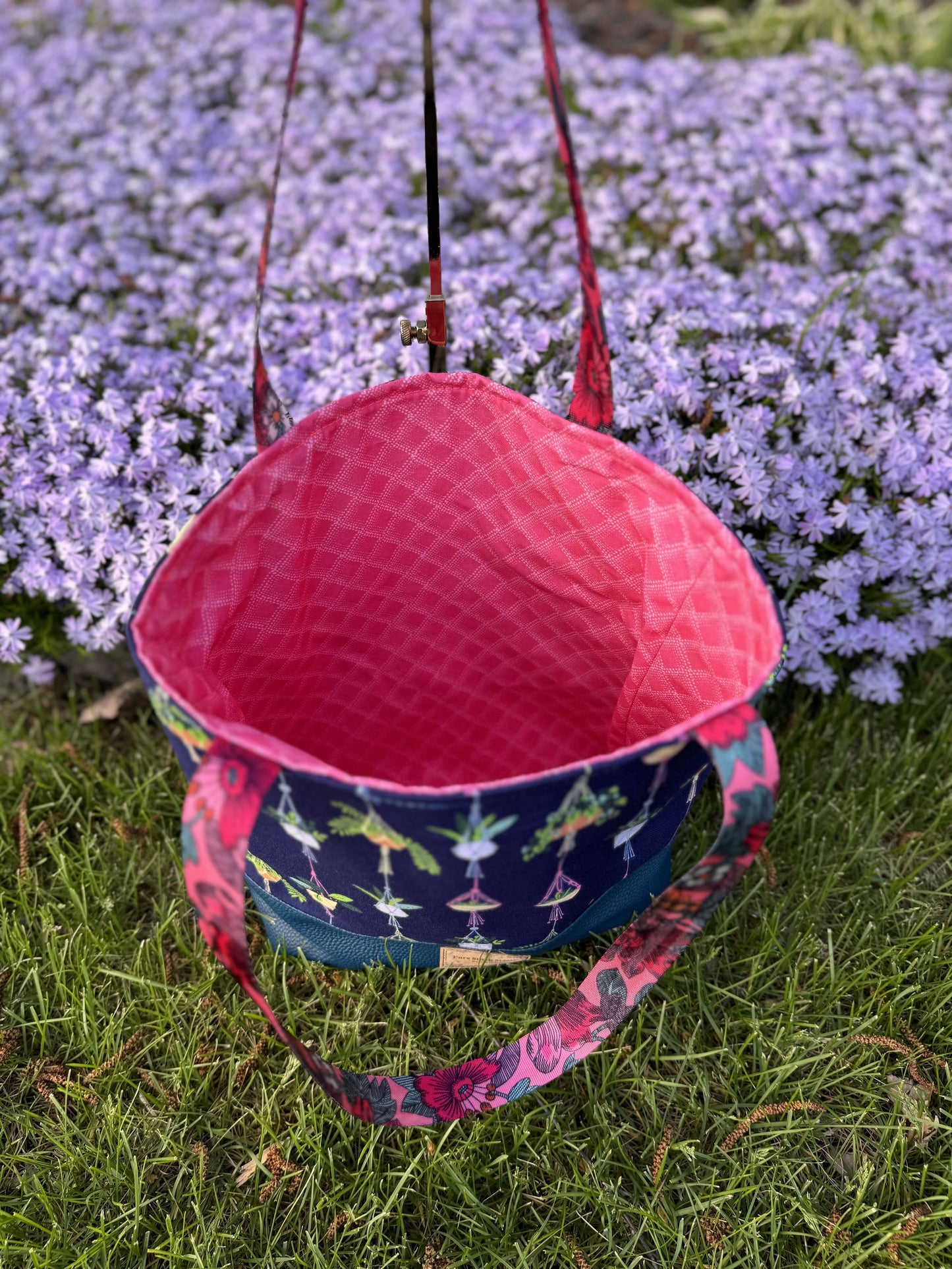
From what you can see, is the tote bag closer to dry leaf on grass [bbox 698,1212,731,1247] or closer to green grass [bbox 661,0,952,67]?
dry leaf on grass [bbox 698,1212,731,1247]

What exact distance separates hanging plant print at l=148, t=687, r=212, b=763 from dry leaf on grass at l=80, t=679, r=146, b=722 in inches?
32.5

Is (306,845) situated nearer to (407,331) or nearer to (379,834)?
(379,834)

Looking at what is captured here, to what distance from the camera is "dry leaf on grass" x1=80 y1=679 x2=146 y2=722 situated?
170cm

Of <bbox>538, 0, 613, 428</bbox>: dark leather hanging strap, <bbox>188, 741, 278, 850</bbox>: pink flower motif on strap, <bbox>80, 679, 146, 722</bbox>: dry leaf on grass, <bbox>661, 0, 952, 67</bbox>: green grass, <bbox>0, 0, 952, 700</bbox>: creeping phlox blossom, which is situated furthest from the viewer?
<bbox>661, 0, 952, 67</bbox>: green grass

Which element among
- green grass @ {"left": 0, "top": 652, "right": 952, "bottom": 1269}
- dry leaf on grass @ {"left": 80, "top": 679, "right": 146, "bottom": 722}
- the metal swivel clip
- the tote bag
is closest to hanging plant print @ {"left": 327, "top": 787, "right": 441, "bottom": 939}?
the tote bag

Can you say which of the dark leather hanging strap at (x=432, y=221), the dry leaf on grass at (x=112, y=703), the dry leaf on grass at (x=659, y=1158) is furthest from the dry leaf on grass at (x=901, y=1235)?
the dry leaf on grass at (x=112, y=703)

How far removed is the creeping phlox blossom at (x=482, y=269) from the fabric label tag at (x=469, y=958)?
2.39ft

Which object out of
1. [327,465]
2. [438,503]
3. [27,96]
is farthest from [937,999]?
[27,96]

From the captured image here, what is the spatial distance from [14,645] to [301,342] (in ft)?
2.58

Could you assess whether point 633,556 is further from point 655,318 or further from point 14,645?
point 14,645

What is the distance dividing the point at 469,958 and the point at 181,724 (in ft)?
1.85

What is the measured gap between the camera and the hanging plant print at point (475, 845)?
87cm

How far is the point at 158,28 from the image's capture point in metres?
2.90

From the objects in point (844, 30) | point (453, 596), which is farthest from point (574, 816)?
point (844, 30)
